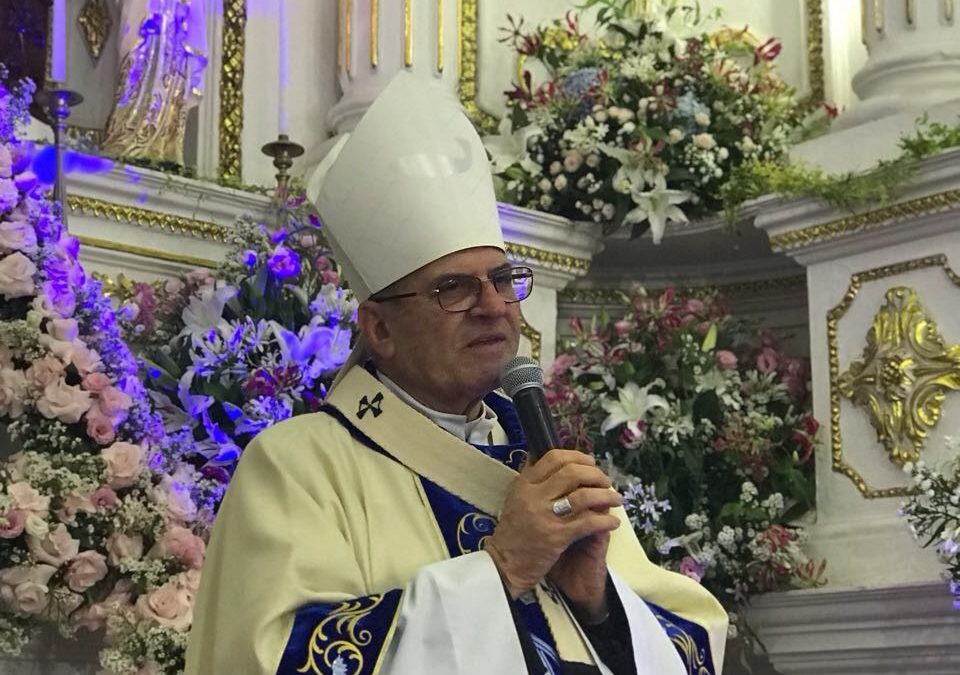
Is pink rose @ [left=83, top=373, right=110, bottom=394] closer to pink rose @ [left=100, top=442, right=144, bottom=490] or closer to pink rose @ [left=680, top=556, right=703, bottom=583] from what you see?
pink rose @ [left=100, top=442, right=144, bottom=490]

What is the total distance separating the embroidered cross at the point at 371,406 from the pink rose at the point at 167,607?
877 mm

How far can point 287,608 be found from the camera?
83.6 inches

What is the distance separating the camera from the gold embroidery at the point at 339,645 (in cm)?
208

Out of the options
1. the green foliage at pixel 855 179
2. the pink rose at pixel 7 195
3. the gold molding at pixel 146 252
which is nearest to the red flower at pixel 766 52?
the green foliage at pixel 855 179

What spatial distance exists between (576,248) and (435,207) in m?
2.50

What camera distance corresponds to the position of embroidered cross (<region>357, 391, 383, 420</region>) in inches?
95.4

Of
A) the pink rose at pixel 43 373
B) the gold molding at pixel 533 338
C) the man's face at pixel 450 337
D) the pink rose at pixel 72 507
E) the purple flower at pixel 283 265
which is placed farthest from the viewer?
the gold molding at pixel 533 338

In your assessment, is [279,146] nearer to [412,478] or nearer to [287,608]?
[412,478]

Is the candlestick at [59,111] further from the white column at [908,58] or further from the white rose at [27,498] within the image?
the white column at [908,58]

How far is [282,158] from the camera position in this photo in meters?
4.31

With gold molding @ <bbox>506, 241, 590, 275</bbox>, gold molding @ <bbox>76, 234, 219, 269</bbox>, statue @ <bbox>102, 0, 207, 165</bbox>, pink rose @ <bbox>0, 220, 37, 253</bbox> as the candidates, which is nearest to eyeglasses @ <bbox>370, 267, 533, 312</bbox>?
pink rose @ <bbox>0, 220, 37, 253</bbox>

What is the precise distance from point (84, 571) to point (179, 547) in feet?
0.64

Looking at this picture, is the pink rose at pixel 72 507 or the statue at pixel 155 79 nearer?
the pink rose at pixel 72 507

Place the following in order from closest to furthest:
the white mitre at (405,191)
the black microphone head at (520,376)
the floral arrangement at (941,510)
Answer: the black microphone head at (520,376), the white mitre at (405,191), the floral arrangement at (941,510)
